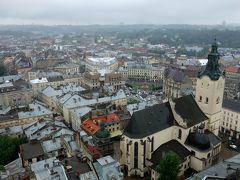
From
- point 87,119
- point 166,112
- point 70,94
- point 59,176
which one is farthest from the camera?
point 70,94

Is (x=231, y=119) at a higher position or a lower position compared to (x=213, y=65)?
lower

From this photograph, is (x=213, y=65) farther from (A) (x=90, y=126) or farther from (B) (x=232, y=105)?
(A) (x=90, y=126)

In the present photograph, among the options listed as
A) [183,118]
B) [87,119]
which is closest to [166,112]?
[183,118]

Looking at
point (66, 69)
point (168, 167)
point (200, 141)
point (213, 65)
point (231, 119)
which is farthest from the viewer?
point (66, 69)

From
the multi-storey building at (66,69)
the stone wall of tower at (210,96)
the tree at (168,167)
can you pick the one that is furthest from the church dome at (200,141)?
the multi-storey building at (66,69)

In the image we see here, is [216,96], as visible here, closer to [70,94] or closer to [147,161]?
[147,161]

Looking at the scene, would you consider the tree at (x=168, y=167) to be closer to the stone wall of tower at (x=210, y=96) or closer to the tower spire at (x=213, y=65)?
the stone wall of tower at (x=210, y=96)

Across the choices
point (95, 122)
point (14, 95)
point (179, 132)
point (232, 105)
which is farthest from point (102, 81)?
point (179, 132)
